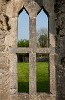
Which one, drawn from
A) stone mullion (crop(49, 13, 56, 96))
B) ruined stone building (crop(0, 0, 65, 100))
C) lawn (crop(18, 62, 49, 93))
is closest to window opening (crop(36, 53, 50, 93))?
lawn (crop(18, 62, 49, 93))

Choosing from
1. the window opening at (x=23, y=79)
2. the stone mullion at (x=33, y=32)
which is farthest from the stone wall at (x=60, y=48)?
the window opening at (x=23, y=79)

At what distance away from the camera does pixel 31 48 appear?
4.57 m

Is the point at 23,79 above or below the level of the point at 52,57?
below

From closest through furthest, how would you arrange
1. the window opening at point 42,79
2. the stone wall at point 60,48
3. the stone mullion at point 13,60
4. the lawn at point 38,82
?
1. the stone wall at point 60,48
2. the stone mullion at point 13,60
3. the window opening at point 42,79
4. the lawn at point 38,82

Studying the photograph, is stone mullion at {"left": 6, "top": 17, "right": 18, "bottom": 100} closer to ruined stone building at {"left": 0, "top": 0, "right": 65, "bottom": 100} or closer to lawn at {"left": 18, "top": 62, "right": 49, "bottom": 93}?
ruined stone building at {"left": 0, "top": 0, "right": 65, "bottom": 100}

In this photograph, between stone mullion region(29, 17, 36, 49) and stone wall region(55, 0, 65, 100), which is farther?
stone mullion region(29, 17, 36, 49)

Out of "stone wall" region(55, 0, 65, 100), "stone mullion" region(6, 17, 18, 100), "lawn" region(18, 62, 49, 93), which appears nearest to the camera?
"stone wall" region(55, 0, 65, 100)

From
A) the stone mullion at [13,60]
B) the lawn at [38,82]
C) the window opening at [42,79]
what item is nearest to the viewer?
the stone mullion at [13,60]

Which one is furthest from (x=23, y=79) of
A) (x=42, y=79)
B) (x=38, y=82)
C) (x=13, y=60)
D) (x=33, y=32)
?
(x=33, y=32)

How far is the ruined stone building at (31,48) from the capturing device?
448 cm

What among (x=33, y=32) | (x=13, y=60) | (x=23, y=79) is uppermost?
(x=33, y=32)

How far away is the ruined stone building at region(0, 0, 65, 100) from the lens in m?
4.48

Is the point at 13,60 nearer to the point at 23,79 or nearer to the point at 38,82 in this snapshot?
the point at 38,82

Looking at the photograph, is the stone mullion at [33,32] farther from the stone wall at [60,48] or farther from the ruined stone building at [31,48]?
the stone wall at [60,48]
